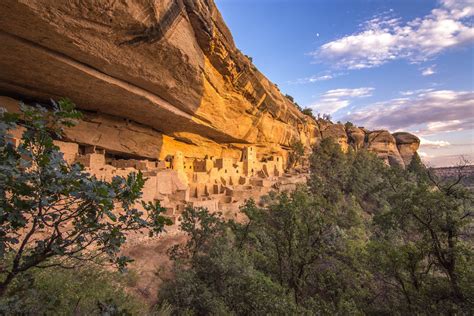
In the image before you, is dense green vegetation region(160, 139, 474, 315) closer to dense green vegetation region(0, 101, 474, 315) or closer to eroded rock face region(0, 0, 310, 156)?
dense green vegetation region(0, 101, 474, 315)

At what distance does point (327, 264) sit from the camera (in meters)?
8.70

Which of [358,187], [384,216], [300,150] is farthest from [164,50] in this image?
[358,187]

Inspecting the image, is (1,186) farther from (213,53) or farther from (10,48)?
(213,53)

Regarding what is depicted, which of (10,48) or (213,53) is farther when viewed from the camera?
(213,53)

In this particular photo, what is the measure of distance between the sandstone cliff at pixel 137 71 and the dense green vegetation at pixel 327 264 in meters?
5.26

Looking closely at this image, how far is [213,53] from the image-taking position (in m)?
10.7

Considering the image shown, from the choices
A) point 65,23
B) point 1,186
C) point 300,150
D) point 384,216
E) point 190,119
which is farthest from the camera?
point 300,150

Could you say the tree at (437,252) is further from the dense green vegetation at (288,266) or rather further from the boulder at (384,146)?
the boulder at (384,146)

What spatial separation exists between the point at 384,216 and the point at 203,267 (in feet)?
17.4

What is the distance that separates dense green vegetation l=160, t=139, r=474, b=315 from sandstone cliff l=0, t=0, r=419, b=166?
5263mm

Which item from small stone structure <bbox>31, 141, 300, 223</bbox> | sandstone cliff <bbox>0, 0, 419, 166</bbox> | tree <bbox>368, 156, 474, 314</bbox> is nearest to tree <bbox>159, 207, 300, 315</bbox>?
small stone structure <bbox>31, 141, 300, 223</bbox>

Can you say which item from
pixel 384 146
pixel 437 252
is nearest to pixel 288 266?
pixel 437 252

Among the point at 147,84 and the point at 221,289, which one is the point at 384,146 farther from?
the point at 221,289

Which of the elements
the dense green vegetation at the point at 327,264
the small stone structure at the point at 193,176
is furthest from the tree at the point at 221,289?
the small stone structure at the point at 193,176
